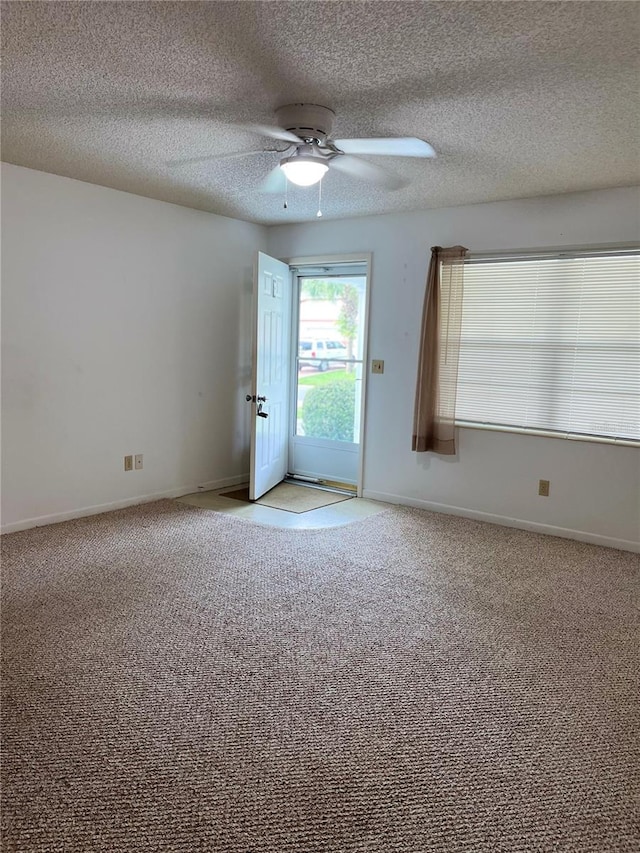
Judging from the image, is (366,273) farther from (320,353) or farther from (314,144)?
(314,144)

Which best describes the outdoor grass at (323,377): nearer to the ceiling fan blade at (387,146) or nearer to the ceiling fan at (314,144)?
the ceiling fan at (314,144)

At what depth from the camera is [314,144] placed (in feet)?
8.71

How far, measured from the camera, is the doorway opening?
5.36 meters

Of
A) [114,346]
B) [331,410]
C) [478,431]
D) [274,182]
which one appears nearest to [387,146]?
[274,182]

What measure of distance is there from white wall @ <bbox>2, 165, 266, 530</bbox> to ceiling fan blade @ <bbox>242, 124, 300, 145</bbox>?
172 centimetres

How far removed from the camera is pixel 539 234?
4035 mm

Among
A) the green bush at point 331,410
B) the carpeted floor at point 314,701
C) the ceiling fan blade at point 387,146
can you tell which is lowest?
the carpeted floor at point 314,701

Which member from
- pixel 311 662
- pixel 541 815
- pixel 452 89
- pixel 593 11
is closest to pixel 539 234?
pixel 452 89

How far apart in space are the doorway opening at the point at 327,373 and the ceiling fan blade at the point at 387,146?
2.40 meters

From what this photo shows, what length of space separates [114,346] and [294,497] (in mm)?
1903

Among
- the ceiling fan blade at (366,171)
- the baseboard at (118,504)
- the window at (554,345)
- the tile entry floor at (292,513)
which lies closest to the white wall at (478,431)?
the window at (554,345)

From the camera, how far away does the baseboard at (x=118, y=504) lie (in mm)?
3863

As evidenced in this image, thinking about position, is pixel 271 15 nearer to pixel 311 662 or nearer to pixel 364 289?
pixel 311 662

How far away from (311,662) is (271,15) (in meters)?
2.32
